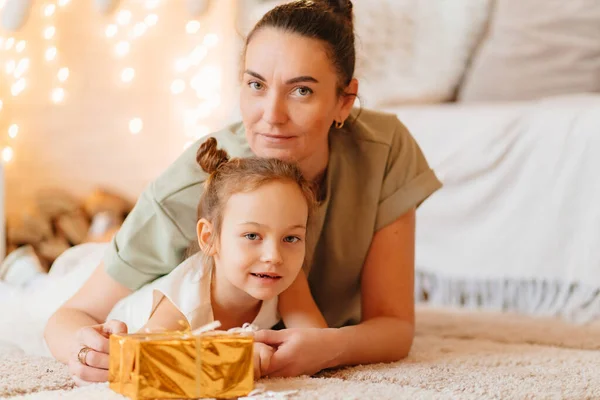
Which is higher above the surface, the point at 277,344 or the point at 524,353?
the point at 277,344

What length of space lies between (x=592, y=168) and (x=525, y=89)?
2.03 feet

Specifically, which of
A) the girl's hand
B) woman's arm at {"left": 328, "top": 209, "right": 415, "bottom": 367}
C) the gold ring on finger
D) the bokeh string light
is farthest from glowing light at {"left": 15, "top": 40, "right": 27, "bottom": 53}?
the girl's hand

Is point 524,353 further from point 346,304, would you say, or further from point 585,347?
point 346,304

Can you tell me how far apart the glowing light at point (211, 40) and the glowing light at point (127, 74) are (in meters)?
0.30

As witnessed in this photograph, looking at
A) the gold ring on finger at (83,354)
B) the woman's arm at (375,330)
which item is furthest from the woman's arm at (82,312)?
the woman's arm at (375,330)

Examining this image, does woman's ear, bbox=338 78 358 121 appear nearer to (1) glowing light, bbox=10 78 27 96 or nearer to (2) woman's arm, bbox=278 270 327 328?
(2) woman's arm, bbox=278 270 327 328

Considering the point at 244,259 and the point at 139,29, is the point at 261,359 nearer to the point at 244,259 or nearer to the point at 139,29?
the point at 244,259

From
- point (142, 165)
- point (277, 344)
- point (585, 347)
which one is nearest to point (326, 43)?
point (277, 344)

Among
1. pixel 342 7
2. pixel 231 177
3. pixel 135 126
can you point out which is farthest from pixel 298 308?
pixel 135 126

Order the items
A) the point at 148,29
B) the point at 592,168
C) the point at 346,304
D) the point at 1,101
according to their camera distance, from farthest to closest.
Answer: the point at 148,29 < the point at 1,101 < the point at 592,168 < the point at 346,304

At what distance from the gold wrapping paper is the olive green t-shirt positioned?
1.31 feet

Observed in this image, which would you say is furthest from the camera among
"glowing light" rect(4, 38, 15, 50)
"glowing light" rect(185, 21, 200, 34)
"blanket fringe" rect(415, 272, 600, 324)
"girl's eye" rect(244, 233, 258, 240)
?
"glowing light" rect(185, 21, 200, 34)

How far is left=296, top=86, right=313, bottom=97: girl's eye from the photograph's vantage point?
3.87ft

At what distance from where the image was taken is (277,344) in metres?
1.08
